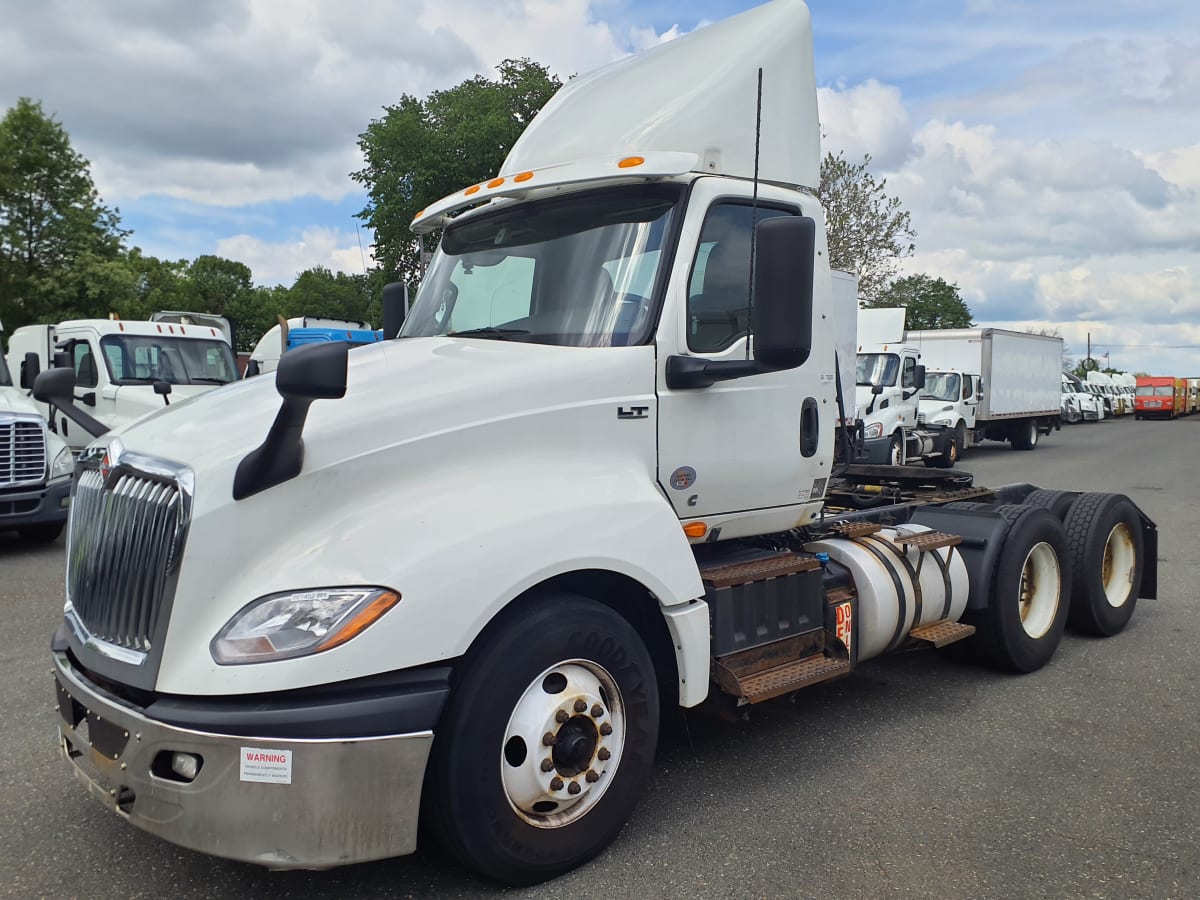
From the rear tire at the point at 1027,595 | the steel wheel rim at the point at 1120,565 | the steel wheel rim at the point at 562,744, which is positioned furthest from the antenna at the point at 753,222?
the steel wheel rim at the point at 1120,565

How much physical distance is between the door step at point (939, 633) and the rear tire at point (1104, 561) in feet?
4.46

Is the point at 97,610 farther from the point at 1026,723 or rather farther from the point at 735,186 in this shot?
the point at 1026,723

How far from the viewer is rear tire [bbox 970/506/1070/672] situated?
5.52 meters

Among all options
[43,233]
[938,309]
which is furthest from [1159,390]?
[43,233]

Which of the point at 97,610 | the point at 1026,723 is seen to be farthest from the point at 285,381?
the point at 1026,723

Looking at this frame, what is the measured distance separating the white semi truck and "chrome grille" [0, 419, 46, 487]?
6559mm

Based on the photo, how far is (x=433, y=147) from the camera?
109ft

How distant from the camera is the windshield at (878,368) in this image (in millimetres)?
18828

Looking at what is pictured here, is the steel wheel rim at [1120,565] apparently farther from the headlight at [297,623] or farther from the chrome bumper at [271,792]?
the headlight at [297,623]

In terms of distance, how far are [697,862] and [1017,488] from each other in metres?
4.40

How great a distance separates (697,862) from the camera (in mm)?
3441

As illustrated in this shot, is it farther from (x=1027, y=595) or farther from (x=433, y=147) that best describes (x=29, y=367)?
(x=433, y=147)

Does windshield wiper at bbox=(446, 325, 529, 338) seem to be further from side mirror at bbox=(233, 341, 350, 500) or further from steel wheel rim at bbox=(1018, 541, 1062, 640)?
steel wheel rim at bbox=(1018, 541, 1062, 640)

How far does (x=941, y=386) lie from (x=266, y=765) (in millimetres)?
21767
